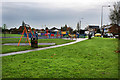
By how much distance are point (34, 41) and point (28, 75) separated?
8684mm

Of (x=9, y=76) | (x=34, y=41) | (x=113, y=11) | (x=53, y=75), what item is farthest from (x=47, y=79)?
(x=113, y=11)

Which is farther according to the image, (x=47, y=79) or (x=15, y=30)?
(x=15, y=30)

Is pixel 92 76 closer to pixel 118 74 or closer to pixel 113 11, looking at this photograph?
pixel 118 74

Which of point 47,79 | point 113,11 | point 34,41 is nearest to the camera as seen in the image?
point 47,79

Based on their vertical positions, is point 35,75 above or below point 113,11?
below

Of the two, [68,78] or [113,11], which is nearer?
[68,78]

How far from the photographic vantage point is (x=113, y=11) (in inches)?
1294

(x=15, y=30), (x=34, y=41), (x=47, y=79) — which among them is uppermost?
(x=15, y=30)

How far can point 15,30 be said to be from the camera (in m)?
60.1

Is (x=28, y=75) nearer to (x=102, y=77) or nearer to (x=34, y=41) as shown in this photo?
(x=102, y=77)

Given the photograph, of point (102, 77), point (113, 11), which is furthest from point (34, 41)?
point (113, 11)

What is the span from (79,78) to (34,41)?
9.43 m

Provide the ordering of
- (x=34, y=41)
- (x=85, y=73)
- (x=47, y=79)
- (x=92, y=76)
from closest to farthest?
(x=47, y=79), (x=92, y=76), (x=85, y=73), (x=34, y=41)

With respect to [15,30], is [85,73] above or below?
below
